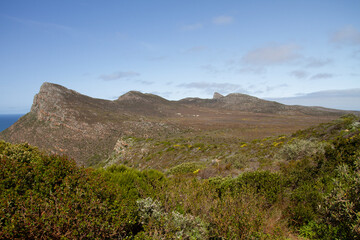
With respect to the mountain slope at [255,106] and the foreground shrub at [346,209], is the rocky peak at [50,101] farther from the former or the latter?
the mountain slope at [255,106]

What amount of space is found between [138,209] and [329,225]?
14.3 feet

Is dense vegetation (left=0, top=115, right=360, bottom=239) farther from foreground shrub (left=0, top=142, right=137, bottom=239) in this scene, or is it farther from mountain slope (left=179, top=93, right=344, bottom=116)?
mountain slope (left=179, top=93, right=344, bottom=116)

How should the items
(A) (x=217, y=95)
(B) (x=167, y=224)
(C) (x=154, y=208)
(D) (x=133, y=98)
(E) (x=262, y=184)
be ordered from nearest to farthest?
(B) (x=167, y=224) < (C) (x=154, y=208) < (E) (x=262, y=184) < (D) (x=133, y=98) < (A) (x=217, y=95)

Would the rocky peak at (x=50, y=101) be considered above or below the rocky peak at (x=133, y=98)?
below

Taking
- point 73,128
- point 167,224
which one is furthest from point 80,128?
point 167,224

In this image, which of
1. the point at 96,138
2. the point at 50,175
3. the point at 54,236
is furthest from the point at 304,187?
the point at 96,138

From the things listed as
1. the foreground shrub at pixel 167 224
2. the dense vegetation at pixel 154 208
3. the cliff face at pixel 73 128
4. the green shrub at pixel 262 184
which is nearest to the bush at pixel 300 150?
the dense vegetation at pixel 154 208

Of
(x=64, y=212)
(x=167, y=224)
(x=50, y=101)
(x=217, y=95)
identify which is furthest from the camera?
(x=217, y=95)

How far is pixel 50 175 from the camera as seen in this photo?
4.93 meters

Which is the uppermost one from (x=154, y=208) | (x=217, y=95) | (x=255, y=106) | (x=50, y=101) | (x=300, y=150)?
(x=217, y=95)

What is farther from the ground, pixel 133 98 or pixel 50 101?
pixel 133 98

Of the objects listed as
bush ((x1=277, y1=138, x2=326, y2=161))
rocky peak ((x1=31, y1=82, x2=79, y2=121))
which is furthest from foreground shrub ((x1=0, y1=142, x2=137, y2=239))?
rocky peak ((x1=31, y1=82, x2=79, y2=121))

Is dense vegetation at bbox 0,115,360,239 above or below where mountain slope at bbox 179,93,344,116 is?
below

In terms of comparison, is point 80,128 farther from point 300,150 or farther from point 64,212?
point 64,212
